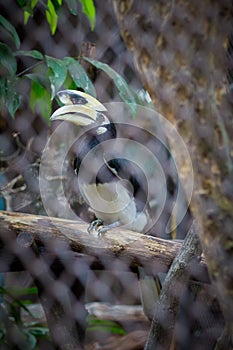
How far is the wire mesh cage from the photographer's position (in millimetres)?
743

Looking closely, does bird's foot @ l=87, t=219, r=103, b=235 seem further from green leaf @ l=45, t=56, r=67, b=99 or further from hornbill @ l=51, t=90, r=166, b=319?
green leaf @ l=45, t=56, r=67, b=99

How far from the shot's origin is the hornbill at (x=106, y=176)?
88 cm

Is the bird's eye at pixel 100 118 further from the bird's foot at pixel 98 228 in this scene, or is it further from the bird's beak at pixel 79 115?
the bird's foot at pixel 98 228

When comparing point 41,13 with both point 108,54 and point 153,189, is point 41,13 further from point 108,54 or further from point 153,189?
point 153,189

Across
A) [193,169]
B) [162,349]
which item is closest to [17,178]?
[162,349]

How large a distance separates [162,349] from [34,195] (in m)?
0.45

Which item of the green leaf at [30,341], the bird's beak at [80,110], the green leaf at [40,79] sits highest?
the green leaf at [40,79]

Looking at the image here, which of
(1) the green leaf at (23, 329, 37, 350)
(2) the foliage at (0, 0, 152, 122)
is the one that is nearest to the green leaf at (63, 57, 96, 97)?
(2) the foliage at (0, 0, 152, 122)

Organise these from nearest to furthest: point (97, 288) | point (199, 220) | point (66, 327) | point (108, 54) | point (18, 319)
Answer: point (199, 220)
point (66, 327)
point (18, 319)
point (108, 54)
point (97, 288)

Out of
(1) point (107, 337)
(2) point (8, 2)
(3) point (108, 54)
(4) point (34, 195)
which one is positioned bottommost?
(1) point (107, 337)

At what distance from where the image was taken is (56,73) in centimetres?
79

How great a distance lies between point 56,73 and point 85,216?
0.31 m

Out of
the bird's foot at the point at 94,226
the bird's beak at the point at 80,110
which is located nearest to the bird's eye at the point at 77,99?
the bird's beak at the point at 80,110

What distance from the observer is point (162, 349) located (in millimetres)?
680
